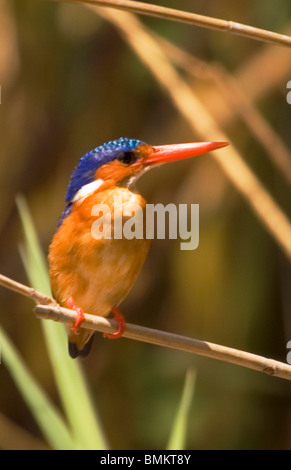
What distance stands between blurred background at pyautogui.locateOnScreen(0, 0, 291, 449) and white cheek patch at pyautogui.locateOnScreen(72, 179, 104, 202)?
4.12 feet

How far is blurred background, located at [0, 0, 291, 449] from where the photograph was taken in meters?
2.90

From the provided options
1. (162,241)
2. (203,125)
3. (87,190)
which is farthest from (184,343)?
(162,241)

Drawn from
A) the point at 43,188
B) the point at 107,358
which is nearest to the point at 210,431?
the point at 107,358

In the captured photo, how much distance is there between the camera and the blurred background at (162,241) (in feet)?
9.51

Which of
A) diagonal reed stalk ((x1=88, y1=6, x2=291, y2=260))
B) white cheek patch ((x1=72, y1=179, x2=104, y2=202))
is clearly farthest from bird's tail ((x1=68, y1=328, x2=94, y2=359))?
diagonal reed stalk ((x1=88, y1=6, x2=291, y2=260))

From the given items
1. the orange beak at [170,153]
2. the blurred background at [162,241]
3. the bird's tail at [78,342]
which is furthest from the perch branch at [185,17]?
the blurred background at [162,241]

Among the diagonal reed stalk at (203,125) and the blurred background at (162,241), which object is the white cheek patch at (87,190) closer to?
the diagonal reed stalk at (203,125)

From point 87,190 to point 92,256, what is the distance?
5.6 inches

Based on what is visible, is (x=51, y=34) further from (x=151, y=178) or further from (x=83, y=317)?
(x=83, y=317)
